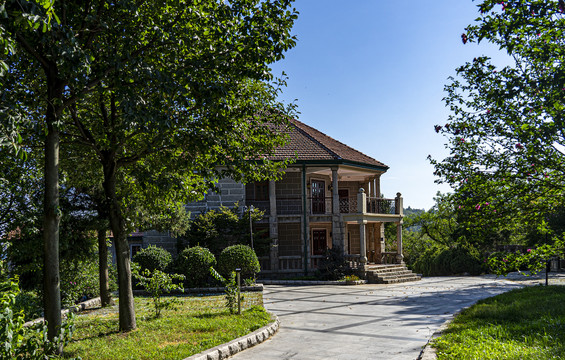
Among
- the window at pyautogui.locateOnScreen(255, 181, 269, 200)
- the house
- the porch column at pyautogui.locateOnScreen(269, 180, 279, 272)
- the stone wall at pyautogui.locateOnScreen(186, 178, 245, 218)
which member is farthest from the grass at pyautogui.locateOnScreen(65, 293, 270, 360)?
the window at pyautogui.locateOnScreen(255, 181, 269, 200)

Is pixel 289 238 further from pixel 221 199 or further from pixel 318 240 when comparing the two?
pixel 221 199

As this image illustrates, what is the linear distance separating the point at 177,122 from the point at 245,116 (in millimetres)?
1443

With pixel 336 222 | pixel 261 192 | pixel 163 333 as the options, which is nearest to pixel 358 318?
pixel 163 333

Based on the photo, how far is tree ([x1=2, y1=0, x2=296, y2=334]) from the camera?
700 cm

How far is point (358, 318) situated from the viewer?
1084cm

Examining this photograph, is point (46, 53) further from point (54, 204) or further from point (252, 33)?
point (252, 33)

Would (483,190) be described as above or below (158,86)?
below

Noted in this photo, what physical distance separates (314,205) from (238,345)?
58.4 ft

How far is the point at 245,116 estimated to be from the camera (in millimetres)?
A: 9359

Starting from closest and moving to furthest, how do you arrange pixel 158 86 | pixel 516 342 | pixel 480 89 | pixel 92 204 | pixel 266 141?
pixel 516 342 → pixel 158 86 → pixel 480 89 → pixel 266 141 → pixel 92 204

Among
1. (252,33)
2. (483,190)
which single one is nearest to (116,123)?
(252,33)

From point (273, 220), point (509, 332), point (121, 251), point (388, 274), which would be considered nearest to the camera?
point (509, 332)

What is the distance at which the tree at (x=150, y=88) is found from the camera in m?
7.00

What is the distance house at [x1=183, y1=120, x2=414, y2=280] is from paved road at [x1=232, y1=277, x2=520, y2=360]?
3.86 metres
